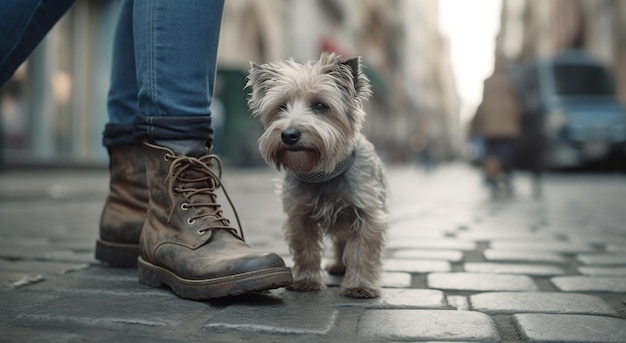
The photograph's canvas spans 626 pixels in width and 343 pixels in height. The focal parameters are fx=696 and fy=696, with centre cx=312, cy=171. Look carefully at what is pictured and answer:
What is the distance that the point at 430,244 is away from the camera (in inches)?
167

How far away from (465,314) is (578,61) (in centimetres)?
1687

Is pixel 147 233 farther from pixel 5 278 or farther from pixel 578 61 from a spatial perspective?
pixel 578 61

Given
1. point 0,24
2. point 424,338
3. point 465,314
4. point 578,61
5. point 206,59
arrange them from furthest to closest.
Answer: point 578,61 < point 206,59 < point 0,24 < point 465,314 < point 424,338

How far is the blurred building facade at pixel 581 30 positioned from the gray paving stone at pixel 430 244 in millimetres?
7200

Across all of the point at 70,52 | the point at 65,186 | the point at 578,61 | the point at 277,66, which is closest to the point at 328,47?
the point at 578,61

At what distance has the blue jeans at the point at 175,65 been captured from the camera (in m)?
2.54

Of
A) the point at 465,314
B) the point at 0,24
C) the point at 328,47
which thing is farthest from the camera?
the point at 328,47

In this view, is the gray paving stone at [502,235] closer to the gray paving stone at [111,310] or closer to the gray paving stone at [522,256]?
the gray paving stone at [522,256]

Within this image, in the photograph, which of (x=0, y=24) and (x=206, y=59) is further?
(x=206, y=59)

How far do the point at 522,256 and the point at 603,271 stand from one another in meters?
0.55

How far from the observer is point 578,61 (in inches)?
691

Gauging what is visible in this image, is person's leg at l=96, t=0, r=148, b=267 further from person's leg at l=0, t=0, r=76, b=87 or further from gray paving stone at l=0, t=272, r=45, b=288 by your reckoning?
person's leg at l=0, t=0, r=76, b=87

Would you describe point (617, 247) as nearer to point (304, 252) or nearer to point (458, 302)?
point (458, 302)

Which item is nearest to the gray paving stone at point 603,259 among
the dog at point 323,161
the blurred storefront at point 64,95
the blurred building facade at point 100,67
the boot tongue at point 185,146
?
the dog at point 323,161
